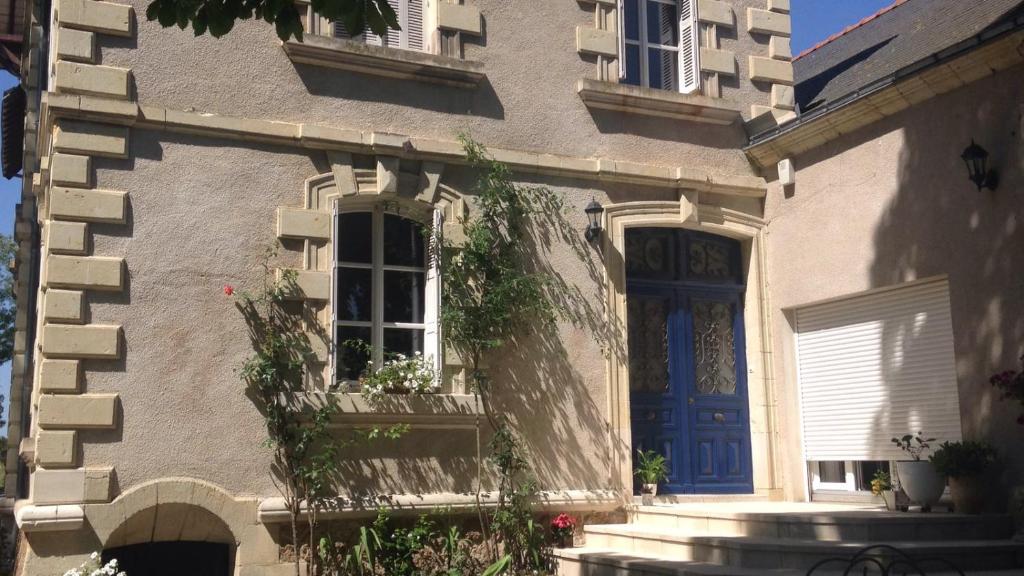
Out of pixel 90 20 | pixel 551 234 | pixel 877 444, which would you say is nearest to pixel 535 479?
pixel 551 234

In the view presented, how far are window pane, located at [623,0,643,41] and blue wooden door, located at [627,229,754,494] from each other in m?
1.89

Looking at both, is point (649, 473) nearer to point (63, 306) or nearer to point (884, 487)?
point (884, 487)

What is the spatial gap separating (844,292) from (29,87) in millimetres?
8393

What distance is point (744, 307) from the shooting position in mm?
10117

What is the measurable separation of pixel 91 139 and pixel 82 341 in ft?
4.74

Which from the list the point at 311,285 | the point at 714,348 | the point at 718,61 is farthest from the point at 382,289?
the point at 718,61

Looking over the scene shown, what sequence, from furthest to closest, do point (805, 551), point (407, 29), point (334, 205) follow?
1. point (407, 29)
2. point (334, 205)
3. point (805, 551)

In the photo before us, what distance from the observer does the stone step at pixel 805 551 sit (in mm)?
7031

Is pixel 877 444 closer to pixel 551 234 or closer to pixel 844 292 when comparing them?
pixel 844 292

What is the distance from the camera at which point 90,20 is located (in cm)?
774

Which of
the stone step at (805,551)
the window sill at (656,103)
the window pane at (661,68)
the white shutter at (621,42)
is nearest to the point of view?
the stone step at (805,551)

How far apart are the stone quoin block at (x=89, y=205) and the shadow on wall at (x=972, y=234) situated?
5.93 metres

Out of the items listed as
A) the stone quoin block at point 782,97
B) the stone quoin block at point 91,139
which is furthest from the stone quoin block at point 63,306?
the stone quoin block at point 782,97

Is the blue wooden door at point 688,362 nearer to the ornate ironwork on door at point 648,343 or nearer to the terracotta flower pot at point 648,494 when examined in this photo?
the ornate ironwork on door at point 648,343
